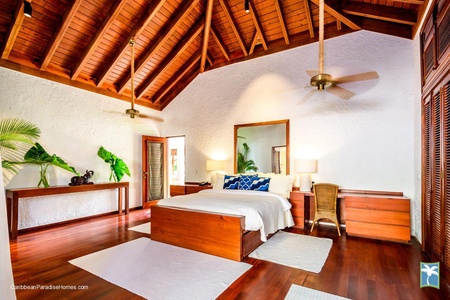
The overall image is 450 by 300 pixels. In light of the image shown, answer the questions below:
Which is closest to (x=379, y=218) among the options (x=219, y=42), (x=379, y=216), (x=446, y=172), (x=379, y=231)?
(x=379, y=216)

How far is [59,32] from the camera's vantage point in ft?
13.6

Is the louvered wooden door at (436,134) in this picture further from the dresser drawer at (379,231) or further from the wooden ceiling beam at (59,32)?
the wooden ceiling beam at (59,32)

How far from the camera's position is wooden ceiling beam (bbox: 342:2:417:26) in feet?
12.5

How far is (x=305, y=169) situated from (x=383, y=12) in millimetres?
3059

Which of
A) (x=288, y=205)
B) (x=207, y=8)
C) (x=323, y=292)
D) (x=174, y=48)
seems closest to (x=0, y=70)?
(x=174, y=48)

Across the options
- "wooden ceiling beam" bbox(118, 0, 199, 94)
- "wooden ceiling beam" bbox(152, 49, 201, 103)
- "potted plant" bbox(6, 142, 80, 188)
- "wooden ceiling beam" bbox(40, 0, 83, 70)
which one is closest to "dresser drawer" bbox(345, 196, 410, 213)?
"wooden ceiling beam" bbox(118, 0, 199, 94)

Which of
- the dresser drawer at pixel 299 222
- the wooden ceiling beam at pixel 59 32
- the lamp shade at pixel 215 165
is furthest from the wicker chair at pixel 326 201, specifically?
the wooden ceiling beam at pixel 59 32

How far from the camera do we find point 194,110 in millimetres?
6738

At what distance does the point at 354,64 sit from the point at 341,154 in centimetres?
184

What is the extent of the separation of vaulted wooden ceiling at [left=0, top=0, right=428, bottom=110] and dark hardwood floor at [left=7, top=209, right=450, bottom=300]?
357cm

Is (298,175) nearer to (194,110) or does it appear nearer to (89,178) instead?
(194,110)

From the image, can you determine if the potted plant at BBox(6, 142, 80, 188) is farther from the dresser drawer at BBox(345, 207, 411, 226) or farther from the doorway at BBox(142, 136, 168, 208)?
the dresser drawer at BBox(345, 207, 411, 226)

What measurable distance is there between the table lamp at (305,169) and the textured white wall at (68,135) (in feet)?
14.9

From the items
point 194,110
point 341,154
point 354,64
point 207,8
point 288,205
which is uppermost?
point 207,8
